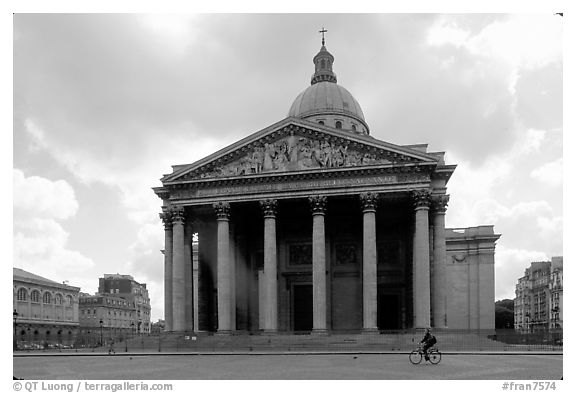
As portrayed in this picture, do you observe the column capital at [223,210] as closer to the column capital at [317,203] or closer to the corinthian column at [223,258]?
the corinthian column at [223,258]

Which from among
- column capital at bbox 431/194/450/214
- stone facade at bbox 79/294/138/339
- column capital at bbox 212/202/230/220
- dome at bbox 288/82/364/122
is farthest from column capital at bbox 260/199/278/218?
stone facade at bbox 79/294/138/339

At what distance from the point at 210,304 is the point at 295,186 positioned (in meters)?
14.6

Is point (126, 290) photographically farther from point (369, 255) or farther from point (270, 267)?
point (369, 255)

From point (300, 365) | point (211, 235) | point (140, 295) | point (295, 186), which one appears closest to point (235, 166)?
point (295, 186)

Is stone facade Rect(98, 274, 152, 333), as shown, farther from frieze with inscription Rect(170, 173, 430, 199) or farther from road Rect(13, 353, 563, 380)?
road Rect(13, 353, 563, 380)

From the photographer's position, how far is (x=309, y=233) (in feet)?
158

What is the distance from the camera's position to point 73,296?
94.2 m

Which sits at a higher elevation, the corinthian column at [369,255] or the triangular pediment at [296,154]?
the triangular pediment at [296,154]

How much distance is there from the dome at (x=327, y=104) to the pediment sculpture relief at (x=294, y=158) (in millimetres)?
28958

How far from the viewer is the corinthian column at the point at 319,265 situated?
40.0 m

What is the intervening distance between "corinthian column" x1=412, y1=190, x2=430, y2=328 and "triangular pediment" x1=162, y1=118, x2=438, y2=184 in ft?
8.97

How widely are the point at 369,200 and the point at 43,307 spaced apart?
64367 millimetres

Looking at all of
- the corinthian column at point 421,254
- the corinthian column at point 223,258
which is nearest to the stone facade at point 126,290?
the corinthian column at point 223,258

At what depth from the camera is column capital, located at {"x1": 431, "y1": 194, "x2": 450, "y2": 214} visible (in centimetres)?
4088
